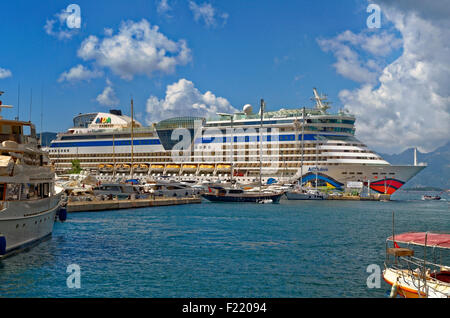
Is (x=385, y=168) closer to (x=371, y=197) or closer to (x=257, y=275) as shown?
(x=371, y=197)

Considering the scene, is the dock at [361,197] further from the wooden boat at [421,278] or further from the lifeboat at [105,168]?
the wooden boat at [421,278]

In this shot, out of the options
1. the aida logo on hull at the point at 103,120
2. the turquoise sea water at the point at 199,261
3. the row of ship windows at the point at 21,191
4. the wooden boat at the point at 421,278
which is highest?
the aida logo on hull at the point at 103,120

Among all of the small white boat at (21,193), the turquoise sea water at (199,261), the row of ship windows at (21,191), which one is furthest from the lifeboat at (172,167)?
the row of ship windows at (21,191)

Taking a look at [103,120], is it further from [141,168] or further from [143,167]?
[143,167]

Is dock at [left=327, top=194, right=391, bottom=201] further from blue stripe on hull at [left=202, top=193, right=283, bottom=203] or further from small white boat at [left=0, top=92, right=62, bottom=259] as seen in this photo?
small white boat at [left=0, top=92, right=62, bottom=259]

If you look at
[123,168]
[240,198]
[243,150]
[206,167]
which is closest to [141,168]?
[123,168]

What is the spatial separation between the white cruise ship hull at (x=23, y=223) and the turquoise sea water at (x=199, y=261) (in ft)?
2.10

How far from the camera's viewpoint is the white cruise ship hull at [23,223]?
20953 mm

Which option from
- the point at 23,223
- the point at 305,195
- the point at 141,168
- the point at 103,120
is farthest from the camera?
the point at 103,120

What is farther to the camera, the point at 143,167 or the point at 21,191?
the point at 143,167

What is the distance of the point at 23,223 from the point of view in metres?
23.0

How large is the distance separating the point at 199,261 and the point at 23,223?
9.20m

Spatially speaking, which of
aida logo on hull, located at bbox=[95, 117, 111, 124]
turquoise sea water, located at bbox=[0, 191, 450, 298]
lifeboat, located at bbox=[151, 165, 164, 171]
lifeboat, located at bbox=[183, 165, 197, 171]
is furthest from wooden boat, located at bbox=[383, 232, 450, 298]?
aida logo on hull, located at bbox=[95, 117, 111, 124]
